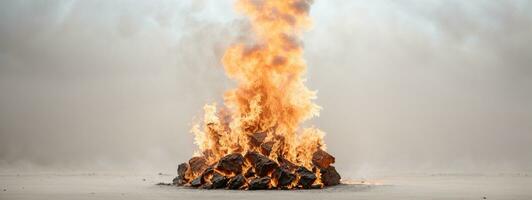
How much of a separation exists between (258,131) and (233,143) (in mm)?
3896

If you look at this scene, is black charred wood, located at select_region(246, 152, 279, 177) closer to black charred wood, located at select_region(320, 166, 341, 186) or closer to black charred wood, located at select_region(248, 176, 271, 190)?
black charred wood, located at select_region(248, 176, 271, 190)

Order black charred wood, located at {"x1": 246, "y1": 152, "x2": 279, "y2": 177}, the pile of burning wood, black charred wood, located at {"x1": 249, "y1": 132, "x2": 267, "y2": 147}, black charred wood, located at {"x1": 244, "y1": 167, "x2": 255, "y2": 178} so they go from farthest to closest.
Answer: black charred wood, located at {"x1": 249, "y1": 132, "x2": 267, "y2": 147} → black charred wood, located at {"x1": 244, "y1": 167, "x2": 255, "y2": 178} → black charred wood, located at {"x1": 246, "y1": 152, "x2": 279, "y2": 177} → the pile of burning wood

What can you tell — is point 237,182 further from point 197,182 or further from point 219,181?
point 197,182

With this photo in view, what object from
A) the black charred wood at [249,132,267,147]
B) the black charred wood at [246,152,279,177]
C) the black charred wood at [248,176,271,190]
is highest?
the black charred wood at [249,132,267,147]

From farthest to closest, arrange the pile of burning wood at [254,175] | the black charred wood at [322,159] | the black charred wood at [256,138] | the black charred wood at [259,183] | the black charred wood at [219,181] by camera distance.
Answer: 1. the black charred wood at [322,159]
2. the black charred wood at [256,138]
3. the black charred wood at [219,181]
4. the pile of burning wood at [254,175]
5. the black charred wood at [259,183]

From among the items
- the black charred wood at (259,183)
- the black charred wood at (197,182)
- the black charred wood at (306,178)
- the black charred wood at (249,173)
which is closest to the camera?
the black charred wood at (259,183)

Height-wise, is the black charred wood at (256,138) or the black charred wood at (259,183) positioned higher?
the black charred wood at (256,138)

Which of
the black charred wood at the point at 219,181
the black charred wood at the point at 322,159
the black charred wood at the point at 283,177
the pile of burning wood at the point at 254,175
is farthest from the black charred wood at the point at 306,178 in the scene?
the black charred wood at the point at 219,181

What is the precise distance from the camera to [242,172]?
254ft

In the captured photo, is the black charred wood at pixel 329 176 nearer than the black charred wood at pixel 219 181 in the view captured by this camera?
No

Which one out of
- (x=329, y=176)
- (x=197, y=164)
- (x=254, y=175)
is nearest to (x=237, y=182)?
(x=254, y=175)

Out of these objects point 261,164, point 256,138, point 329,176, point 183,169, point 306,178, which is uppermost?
point 256,138

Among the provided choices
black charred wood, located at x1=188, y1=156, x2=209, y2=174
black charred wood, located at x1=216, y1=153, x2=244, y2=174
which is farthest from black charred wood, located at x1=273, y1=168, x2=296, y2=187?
black charred wood, located at x1=188, y1=156, x2=209, y2=174

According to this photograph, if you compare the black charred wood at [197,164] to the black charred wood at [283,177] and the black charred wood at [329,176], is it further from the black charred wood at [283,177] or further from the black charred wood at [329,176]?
the black charred wood at [329,176]
